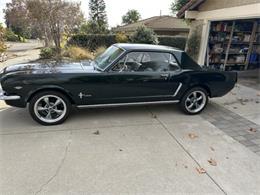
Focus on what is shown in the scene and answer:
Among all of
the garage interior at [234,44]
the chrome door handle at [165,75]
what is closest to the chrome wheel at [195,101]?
the chrome door handle at [165,75]

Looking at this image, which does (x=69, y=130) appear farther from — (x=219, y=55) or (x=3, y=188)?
(x=219, y=55)

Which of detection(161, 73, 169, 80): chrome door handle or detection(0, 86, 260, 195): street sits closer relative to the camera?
detection(0, 86, 260, 195): street

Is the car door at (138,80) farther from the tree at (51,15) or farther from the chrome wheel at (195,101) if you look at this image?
the tree at (51,15)

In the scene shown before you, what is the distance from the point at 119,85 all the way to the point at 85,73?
26.0 inches

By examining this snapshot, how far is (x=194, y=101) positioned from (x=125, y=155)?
230cm

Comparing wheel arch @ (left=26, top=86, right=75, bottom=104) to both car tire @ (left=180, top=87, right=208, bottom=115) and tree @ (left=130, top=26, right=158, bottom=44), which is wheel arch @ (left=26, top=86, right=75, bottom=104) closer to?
car tire @ (left=180, top=87, right=208, bottom=115)

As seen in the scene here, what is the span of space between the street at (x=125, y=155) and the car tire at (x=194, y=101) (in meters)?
0.20

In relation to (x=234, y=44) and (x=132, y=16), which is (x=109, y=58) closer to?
(x=234, y=44)

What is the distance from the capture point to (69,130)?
3.85 meters

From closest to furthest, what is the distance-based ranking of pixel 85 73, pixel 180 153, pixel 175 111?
1. pixel 180 153
2. pixel 85 73
3. pixel 175 111

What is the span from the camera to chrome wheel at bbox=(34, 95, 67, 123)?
386 cm

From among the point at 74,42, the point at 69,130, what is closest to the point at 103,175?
the point at 69,130

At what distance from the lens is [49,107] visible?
12.9 ft

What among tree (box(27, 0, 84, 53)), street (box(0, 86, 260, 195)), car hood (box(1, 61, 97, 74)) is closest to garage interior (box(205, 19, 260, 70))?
street (box(0, 86, 260, 195))
